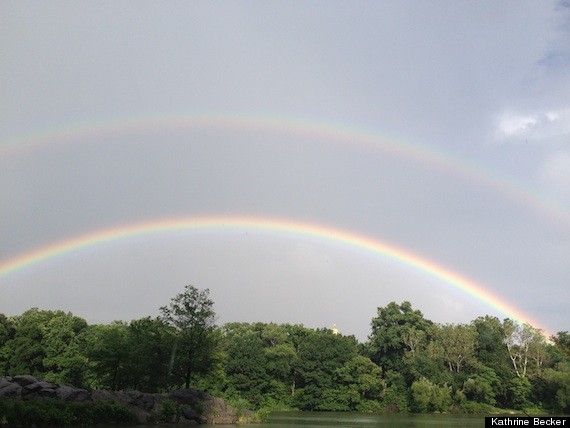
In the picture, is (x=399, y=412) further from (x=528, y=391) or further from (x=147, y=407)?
(x=147, y=407)

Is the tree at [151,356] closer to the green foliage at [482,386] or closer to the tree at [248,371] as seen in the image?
the tree at [248,371]

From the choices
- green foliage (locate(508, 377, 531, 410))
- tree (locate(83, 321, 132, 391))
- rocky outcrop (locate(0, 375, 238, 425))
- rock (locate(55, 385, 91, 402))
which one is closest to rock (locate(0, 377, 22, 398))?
rocky outcrop (locate(0, 375, 238, 425))

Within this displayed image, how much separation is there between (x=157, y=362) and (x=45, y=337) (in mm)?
37888

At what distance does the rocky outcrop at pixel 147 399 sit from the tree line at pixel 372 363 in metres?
24.6

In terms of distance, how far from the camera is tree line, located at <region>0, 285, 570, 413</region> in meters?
74.9

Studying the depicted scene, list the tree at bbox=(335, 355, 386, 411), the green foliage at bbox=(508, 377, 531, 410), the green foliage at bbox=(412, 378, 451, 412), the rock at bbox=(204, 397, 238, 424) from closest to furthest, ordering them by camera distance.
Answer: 1. the rock at bbox=(204, 397, 238, 424)
2. the green foliage at bbox=(412, 378, 451, 412)
3. the green foliage at bbox=(508, 377, 531, 410)
4. the tree at bbox=(335, 355, 386, 411)

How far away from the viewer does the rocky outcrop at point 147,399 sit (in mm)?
32750

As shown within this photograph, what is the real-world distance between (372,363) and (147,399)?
5346 centimetres

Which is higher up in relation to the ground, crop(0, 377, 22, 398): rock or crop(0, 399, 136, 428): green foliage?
crop(0, 377, 22, 398): rock

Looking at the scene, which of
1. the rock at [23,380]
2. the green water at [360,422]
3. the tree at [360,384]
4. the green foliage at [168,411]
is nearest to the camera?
the rock at [23,380]

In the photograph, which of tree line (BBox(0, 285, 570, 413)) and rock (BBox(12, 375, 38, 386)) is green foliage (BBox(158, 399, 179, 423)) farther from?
tree line (BBox(0, 285, 570, 413))

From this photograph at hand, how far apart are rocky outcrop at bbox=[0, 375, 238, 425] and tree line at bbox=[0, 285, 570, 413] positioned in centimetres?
2458

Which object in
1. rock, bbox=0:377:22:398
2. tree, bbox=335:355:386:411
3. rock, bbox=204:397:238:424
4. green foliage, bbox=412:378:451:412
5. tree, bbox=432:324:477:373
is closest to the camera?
rock, bbox=0:377:22:398

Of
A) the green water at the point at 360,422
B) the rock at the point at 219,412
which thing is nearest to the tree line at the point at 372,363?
the green water at the point at 360,422
